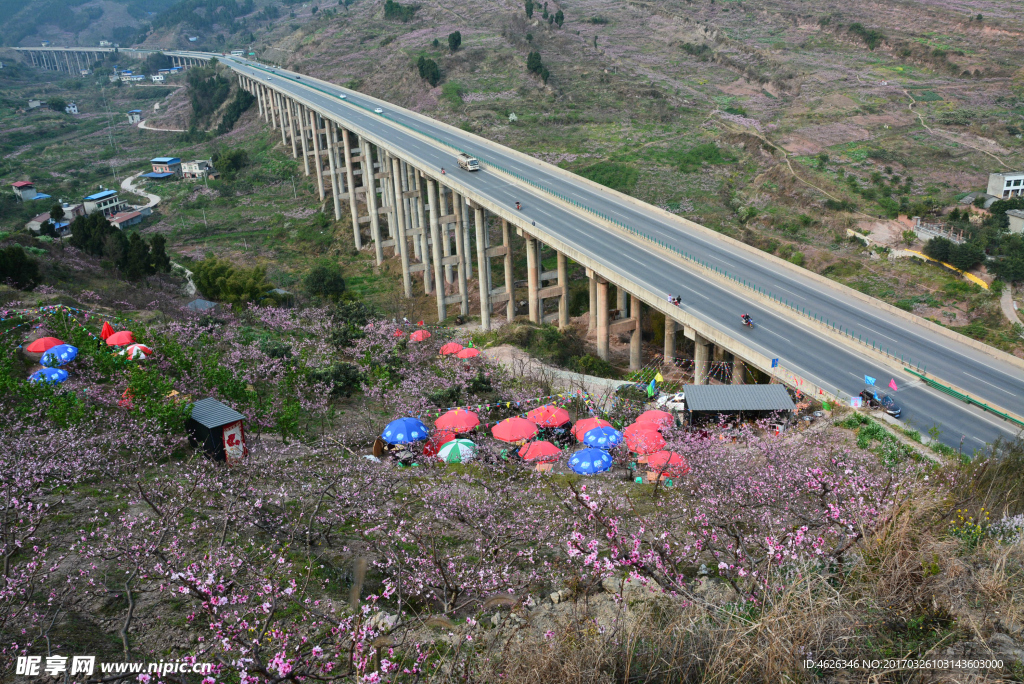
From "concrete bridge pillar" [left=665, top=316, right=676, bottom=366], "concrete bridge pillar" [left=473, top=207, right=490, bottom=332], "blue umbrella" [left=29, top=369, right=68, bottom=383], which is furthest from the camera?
"concrete bridge pillar" [left=473, top=207, right=490, bottom=332]

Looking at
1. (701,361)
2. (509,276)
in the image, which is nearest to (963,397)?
(701,361)

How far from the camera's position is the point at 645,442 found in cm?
2361

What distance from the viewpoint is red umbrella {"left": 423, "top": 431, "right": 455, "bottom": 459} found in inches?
995

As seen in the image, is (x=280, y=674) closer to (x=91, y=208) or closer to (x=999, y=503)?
(x=999, y=503)

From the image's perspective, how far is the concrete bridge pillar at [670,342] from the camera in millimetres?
45406

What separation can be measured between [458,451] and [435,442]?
2.74 m

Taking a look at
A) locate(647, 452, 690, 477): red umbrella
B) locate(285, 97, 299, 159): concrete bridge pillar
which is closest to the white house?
locate(647, 452, 690, 477): red umbrella

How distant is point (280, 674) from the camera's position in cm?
985

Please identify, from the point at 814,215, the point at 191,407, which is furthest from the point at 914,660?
the point at 814,215

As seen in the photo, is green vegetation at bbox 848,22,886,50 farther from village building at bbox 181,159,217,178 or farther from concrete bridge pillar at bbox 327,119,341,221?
village building at bbox 181,159,217,178

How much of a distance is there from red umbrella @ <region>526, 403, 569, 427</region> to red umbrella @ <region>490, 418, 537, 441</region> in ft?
2.61

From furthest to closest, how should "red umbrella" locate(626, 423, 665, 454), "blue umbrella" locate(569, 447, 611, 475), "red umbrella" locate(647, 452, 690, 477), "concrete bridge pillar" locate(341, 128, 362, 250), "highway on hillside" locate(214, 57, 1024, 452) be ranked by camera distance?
1. "concrete bridge pillar" locate(341, 128, 362, 250)
2. "highway on hillside" locate(214, 57, 1024, 452)
3. "red umbrella" locate(626, 423, 665, 454)
4. "blue umbrella" locate(569, 447, 611, 475)
5. "red umbrella" locate(647, 452, 690, 477)

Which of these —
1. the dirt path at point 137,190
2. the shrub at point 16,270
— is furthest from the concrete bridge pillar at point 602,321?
the dirt path at point 137,190

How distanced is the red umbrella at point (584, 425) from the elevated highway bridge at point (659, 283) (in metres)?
10.5
